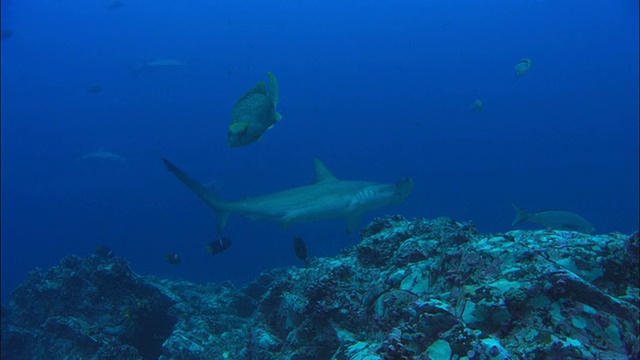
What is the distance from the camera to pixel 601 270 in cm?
306

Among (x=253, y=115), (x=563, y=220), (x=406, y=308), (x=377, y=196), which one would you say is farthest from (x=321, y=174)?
(x=406, y=308)

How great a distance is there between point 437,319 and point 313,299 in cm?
204

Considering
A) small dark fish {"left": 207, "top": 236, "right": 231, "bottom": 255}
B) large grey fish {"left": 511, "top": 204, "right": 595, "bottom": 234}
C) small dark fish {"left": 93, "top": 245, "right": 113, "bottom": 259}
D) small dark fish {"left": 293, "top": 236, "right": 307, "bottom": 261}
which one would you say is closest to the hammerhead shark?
small dark fish {"left": 293, "top": 236, "right": 307, "bottom": 261}

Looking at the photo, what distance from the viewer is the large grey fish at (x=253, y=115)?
4.98 meters

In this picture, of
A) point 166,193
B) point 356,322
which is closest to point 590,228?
point 356,322

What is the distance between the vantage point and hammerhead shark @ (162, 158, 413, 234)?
7.53m

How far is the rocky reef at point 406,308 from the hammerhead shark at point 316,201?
48.7 inches

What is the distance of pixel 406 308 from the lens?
317 cm

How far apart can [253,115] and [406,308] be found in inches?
118

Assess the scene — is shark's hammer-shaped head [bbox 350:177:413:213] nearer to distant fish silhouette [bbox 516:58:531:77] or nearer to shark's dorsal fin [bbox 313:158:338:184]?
shark's dorsal fin [bbox 313:158:338:184]

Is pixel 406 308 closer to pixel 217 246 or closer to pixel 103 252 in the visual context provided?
pixel 217 246

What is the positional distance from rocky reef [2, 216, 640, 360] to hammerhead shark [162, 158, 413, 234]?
124cm

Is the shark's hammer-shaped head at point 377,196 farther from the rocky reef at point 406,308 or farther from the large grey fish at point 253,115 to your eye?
the large grey fish at point 253,115

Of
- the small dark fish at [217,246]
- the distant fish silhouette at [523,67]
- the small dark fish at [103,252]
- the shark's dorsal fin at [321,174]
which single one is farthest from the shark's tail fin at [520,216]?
the small dark fish at [103,252]
